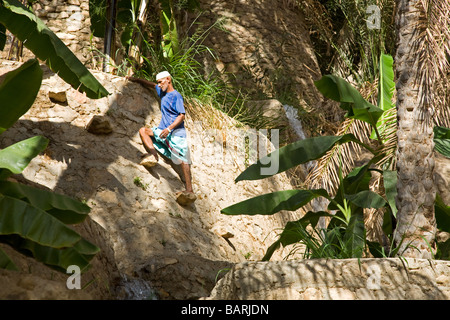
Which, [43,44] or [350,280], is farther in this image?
[43,44]

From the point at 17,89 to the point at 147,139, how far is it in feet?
11.0

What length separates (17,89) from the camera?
5863 mm

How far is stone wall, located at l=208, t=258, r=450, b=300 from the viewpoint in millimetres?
5496

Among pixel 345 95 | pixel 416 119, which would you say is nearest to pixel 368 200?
pixel 416 119

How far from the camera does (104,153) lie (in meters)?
8.85

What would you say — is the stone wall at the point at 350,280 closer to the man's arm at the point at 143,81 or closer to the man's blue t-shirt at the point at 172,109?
the man's blue t-shirt at the point at 172,109

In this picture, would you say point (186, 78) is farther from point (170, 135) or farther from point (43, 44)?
point (43, 44)

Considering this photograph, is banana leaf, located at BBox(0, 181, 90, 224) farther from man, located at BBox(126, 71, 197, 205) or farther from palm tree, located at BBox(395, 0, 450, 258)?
man, located at BBox(126, 71, 197, 205)

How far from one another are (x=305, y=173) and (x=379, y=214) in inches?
97.6

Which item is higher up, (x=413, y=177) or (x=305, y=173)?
(x=305, y=173)

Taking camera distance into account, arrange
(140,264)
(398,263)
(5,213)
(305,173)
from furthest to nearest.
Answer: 1. (305,173)
2. (140,264)
3. (398,263)
4. (5,213)

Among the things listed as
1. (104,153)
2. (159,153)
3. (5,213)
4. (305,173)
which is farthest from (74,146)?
(305,173)

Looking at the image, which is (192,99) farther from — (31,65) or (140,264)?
(31,65)

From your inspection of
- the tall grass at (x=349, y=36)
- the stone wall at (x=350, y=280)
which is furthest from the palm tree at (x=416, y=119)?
the tall grass at (x=349, y=36)
